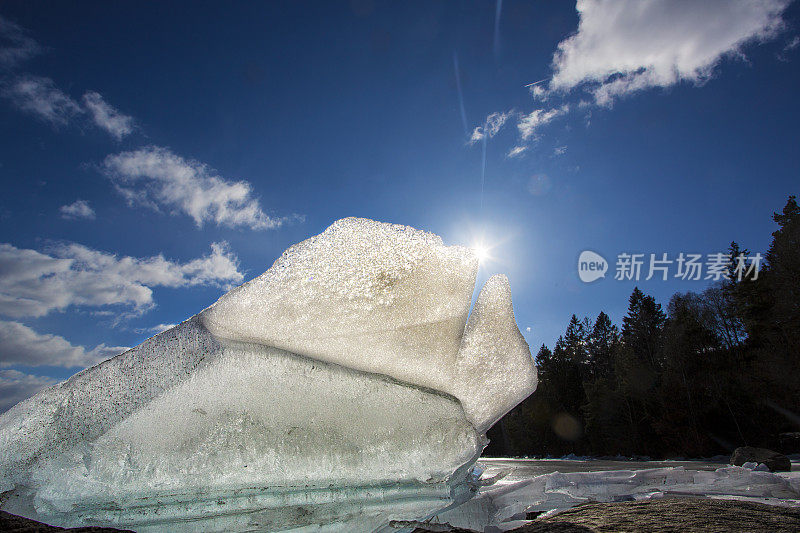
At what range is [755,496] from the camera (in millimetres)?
3404

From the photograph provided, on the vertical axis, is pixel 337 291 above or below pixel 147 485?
above

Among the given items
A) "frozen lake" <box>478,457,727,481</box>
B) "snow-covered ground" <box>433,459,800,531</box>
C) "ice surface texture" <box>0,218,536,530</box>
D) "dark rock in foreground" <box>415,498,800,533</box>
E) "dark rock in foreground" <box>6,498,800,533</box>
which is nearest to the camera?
"dark rock in foreground" <box>6,498,800,533</box>

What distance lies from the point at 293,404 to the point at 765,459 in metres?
10.2

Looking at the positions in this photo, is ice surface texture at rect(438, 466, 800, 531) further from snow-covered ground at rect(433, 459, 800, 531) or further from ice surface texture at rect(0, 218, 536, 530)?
ice surface texture at rect(0, 218, 536, 530)

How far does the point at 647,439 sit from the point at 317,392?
1290 inches

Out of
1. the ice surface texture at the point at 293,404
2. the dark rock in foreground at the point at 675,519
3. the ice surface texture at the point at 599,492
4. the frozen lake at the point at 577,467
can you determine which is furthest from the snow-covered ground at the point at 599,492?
the frozen lake at the point at 577,467

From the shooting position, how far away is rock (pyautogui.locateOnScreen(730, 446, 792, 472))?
7750mm

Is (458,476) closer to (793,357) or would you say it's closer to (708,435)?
(793,357)

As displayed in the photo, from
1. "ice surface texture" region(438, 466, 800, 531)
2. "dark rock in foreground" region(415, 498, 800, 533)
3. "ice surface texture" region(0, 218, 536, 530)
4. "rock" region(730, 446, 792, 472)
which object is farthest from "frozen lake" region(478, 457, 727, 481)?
"ice surface texture" region(0, 218, 536, 530)

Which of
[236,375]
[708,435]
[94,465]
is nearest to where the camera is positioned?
[94,465]

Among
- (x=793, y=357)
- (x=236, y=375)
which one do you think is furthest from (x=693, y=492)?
(x=793, y=357)

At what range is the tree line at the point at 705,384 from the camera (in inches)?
774

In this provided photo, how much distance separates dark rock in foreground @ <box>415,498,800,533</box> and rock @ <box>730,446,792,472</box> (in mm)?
7751

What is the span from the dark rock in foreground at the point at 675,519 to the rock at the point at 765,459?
7751 mm
